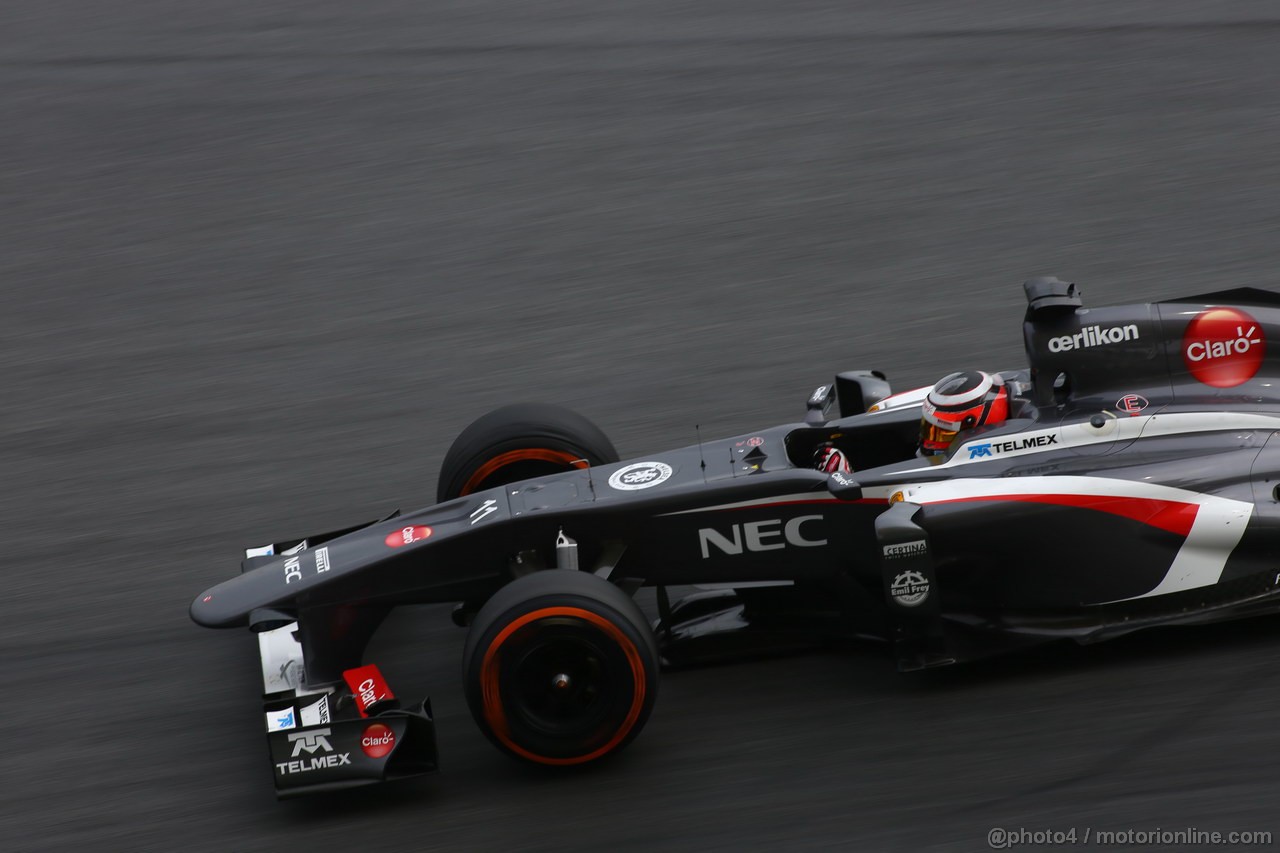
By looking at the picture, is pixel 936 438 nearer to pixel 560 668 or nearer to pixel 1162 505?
pixel 1162 505

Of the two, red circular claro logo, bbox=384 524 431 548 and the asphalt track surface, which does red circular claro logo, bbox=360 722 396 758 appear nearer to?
the asphalt track surface

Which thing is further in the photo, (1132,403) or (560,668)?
(1132,403)

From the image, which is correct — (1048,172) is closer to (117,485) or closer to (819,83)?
(819,83)

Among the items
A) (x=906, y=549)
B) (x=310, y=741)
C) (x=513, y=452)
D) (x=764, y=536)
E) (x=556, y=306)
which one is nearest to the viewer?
(x=310, y=741)

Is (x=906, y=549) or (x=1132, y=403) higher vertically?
(x=1132, y=403)

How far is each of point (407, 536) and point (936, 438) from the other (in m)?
2.09

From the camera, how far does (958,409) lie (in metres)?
5.66

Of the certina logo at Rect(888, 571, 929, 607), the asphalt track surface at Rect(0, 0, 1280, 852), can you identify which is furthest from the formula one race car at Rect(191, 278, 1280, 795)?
the asphalt track surface at Rect(0, 0, 1280, 852)

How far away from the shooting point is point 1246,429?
217 inches

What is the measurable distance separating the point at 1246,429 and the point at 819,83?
6988 mm

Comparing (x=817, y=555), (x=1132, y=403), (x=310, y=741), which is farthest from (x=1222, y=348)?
(x=310, y=741)

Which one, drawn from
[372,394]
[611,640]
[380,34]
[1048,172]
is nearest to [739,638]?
[611,640]

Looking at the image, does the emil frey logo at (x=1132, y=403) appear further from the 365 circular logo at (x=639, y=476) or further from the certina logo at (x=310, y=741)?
the certina logo at (x=310, y=741)

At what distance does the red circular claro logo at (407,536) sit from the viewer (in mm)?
5578
